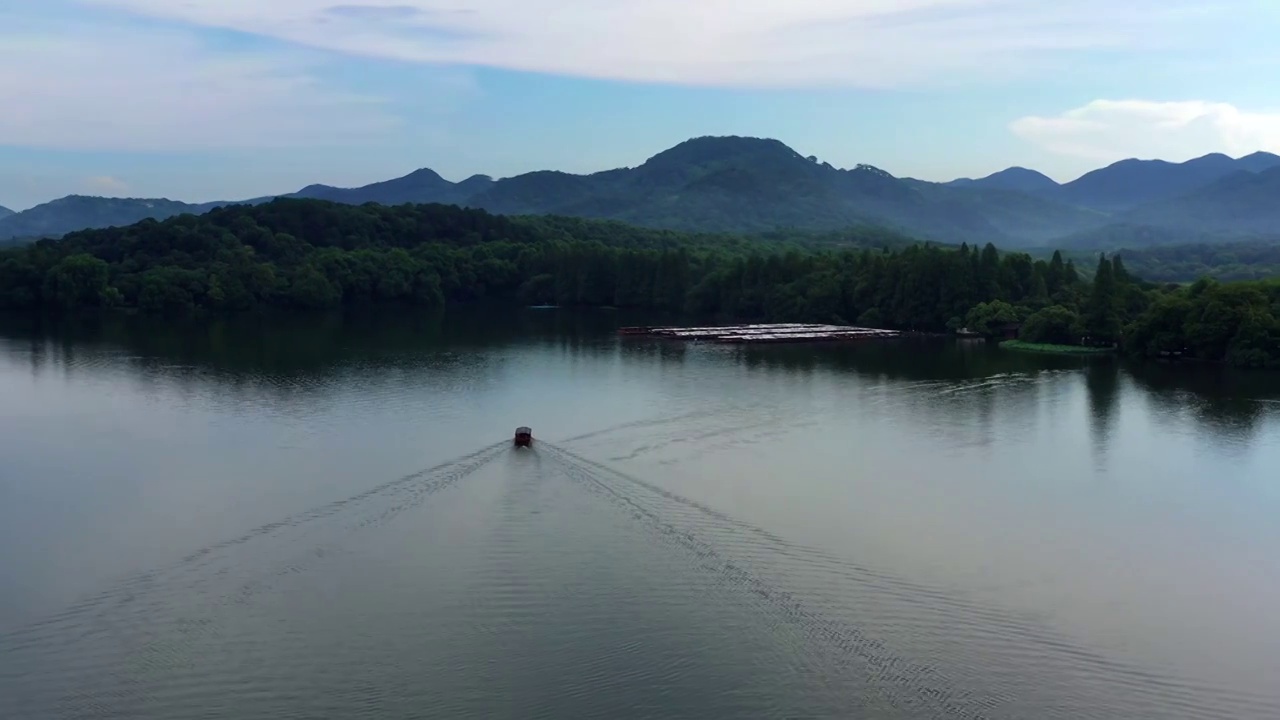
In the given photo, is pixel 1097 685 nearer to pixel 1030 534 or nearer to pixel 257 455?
pixel 1030 534

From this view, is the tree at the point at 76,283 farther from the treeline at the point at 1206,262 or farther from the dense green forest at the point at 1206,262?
the treeline at the point at 1206,262

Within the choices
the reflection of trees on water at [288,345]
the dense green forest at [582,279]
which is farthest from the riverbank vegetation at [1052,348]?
the reflection of trees on water at [288,345]

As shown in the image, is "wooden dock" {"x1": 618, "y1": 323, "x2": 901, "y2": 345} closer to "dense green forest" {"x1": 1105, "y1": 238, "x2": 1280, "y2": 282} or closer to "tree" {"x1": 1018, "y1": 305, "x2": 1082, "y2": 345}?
"tree" {"x1": 1018, "y1": 305, "x2": 1082, "y2": 345}

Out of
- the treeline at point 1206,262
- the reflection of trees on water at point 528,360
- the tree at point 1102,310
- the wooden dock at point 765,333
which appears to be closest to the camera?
the reflection of trees on water at point 528,360

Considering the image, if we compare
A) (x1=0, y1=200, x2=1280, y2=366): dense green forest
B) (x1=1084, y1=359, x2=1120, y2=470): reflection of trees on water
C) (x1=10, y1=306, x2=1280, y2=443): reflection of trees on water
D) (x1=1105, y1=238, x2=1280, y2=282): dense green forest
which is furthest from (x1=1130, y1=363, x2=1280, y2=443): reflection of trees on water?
(x1=1105, y1=238, x2=1280, y2=282): dense green forest

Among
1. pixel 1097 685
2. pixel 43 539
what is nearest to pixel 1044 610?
pixel 1097 685
